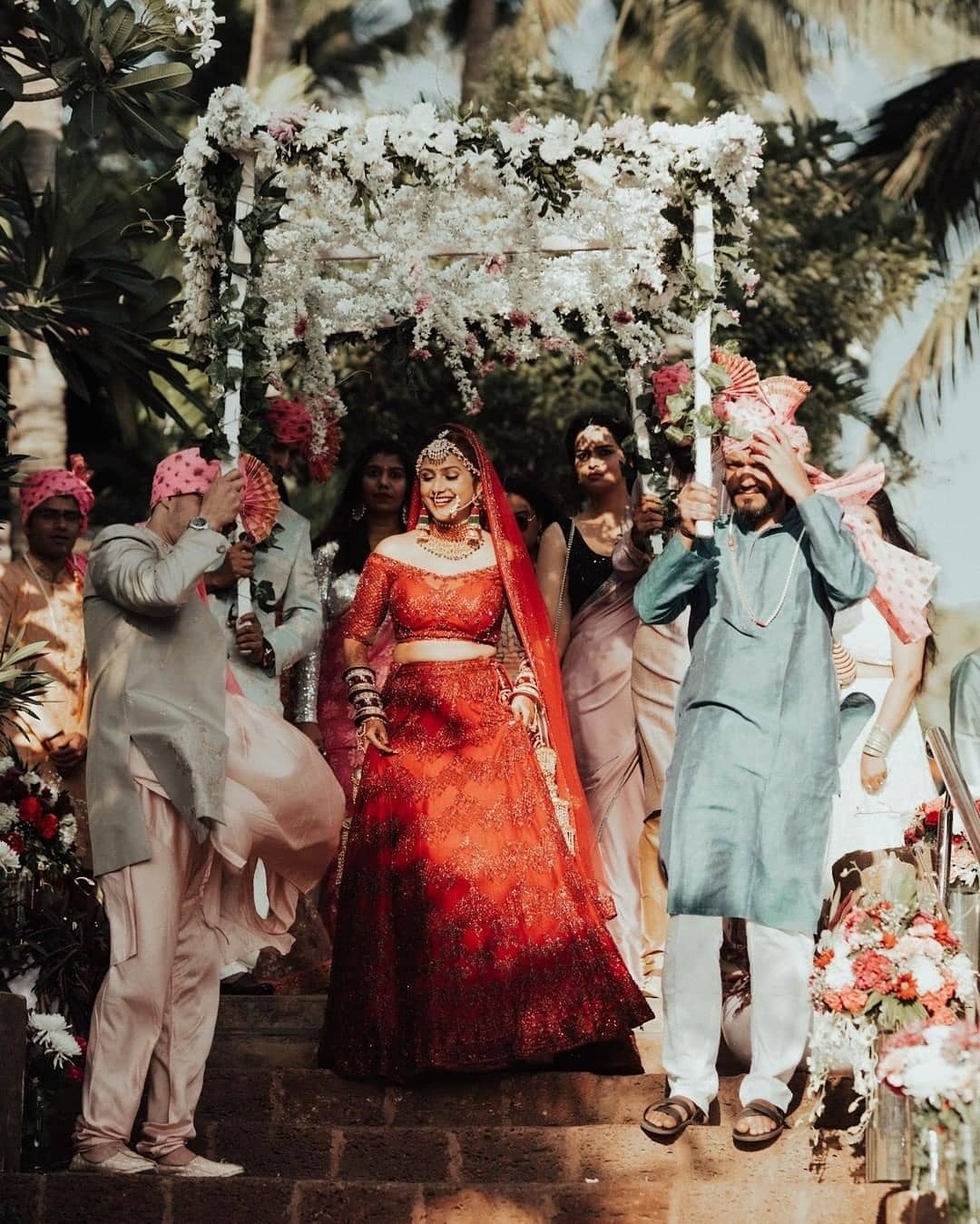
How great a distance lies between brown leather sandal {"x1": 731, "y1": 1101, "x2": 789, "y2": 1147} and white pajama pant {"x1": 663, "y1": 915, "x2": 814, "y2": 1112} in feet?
0.13

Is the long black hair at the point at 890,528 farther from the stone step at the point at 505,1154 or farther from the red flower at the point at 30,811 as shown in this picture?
the red flower at the point at 30,811

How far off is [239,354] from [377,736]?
176cm

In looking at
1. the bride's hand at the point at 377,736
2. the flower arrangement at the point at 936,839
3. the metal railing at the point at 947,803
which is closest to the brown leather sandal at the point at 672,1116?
the metal railing at the point at 947,803

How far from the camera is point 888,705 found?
774 centimetres

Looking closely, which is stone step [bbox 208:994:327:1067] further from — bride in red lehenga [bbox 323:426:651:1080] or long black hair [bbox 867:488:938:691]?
long black hair [bbox 867:488:938:691]

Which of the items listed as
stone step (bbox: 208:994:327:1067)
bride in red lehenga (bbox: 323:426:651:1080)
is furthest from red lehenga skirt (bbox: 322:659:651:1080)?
stone step (bbox: 208:994:327:1067)

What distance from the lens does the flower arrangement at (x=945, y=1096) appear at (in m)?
5.76

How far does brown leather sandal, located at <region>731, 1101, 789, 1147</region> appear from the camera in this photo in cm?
647

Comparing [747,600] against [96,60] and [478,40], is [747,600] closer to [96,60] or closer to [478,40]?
[96,60]

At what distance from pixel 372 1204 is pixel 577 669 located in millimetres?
3477

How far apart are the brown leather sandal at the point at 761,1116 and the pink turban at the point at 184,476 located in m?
2.77

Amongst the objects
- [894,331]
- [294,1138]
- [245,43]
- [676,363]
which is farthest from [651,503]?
[245,43]

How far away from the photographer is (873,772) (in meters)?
7.57

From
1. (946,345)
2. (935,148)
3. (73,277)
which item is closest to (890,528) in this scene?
(73,277)
